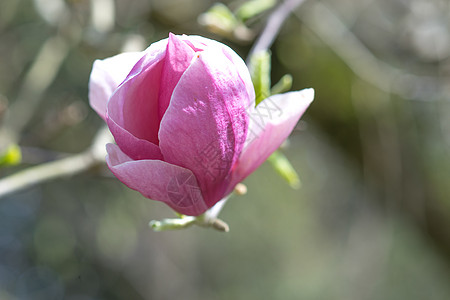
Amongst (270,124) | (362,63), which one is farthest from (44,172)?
(362,63)

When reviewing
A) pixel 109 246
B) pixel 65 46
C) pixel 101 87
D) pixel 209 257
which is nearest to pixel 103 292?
pixel 109 246

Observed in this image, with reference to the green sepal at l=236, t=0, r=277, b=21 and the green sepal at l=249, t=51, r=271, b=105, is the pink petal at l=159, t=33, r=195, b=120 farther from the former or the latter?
the green sepal at l=236, t=0, r=277, b=21

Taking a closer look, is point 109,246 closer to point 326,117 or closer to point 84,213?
point 84,213

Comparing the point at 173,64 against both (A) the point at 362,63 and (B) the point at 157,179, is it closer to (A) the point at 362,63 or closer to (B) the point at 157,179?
(B) the point at 157,179

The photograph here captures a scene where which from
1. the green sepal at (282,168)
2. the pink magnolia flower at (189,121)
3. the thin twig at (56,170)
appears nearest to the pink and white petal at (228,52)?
the pink magnolia flower at (189,121)

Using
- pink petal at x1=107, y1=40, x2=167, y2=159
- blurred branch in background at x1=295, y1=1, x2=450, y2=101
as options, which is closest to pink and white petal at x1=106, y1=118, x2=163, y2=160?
pink petal at x1=107, y1=40, x2=167, y2=159
